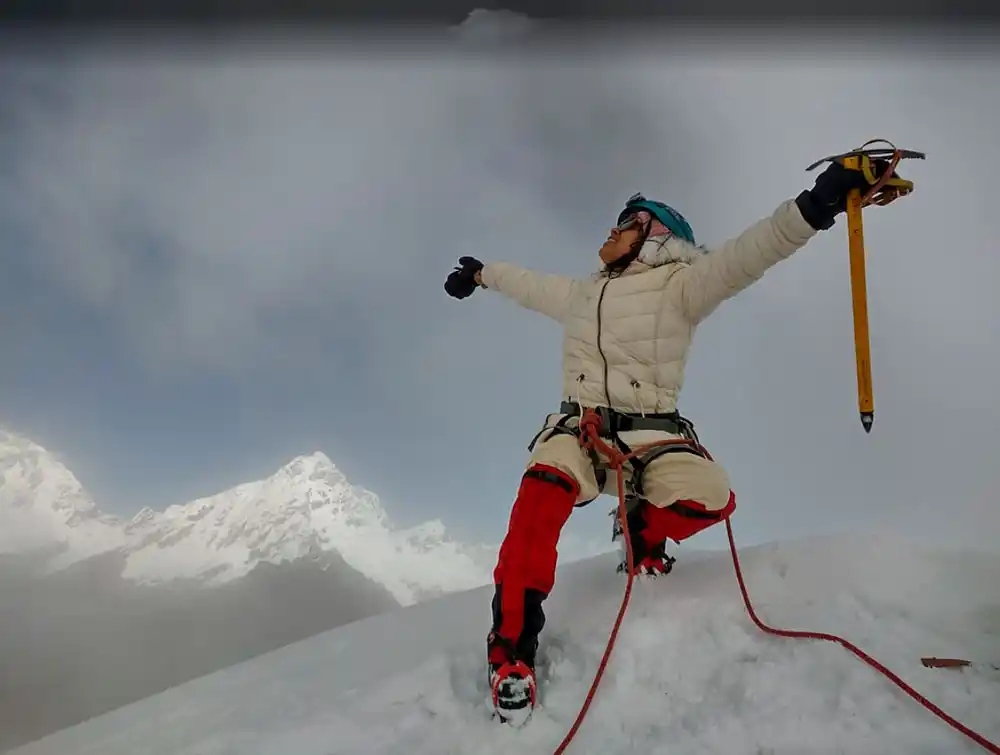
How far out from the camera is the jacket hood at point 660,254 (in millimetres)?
3295

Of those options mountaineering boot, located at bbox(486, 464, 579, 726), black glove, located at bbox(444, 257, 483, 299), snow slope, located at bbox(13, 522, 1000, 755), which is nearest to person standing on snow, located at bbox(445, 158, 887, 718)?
mountaineering boot, located at bbox(486, 464, 579, 726)

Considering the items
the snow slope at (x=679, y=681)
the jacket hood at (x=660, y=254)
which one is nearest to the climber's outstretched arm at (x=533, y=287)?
the jacket hood at (x=660, y=254)

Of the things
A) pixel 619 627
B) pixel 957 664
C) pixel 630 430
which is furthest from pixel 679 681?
pixel 630 430

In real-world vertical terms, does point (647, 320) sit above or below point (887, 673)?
above

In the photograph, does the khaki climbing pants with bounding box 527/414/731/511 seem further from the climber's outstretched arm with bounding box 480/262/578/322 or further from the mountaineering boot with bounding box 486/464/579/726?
the climber's outstretched arm with bounding box 480/262/578/322

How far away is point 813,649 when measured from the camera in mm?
2166

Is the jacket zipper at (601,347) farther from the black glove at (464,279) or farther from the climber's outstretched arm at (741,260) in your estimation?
the black glove at (464,279)

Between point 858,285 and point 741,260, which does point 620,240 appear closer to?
point 741,260

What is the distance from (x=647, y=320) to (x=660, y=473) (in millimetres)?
779

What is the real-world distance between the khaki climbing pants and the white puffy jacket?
11.6 inches

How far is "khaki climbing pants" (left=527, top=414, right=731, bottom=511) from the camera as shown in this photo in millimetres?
2768

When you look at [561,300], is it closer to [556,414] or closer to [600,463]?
[556,414]

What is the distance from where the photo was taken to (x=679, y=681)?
7.09 feet

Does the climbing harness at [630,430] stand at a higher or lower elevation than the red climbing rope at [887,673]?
higher
